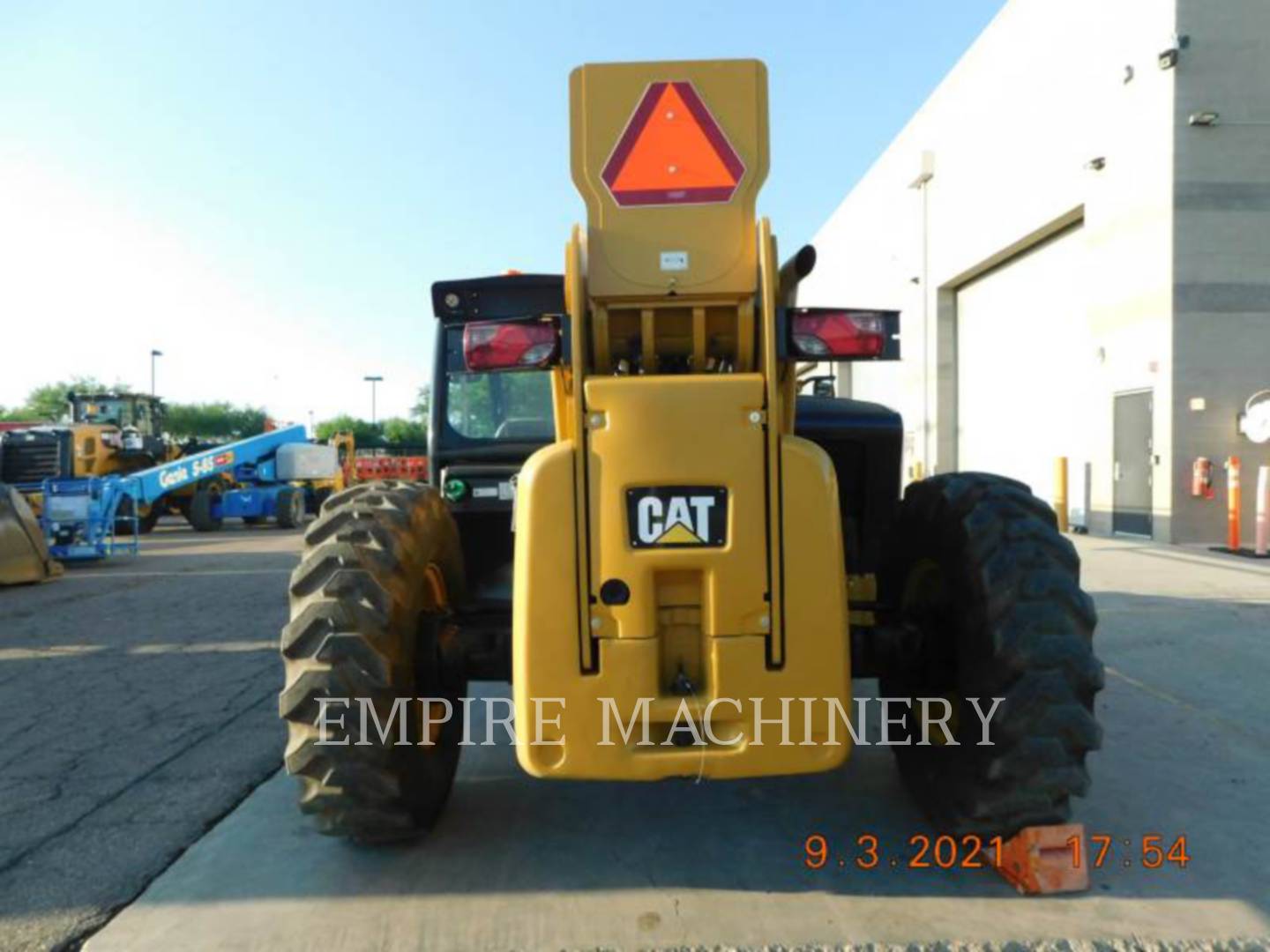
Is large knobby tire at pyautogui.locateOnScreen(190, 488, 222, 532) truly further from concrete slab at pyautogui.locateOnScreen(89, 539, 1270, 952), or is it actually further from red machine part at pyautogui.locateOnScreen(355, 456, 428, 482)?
concrete slab at pyautogui.locateOnScreen(89, 539, 1270, 952)

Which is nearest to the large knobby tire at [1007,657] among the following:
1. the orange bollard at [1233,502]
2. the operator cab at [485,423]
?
the operator cab at [485,423]

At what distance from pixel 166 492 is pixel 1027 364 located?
57.4 feet

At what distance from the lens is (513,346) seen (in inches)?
115

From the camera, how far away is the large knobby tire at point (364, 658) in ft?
9.40

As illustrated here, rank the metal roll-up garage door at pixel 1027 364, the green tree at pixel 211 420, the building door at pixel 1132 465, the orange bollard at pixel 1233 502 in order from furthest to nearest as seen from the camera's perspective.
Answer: the green tree at pixel 211 420 < the metal roll-up garage door at pixel 1027 364 < the building door at pixel 1132 465 < the orange bollard at pixel 1233 502

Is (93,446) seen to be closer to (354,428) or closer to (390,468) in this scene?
(390,468)

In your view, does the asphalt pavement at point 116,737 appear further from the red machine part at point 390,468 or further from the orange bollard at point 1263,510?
the red machine part at point 390,468

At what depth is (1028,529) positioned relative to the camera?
2.93 m

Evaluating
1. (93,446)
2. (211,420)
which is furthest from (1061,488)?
(211,420)

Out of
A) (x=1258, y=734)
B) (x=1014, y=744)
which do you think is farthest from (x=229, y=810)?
(x=1258, y=734)

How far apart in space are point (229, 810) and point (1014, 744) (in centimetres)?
308

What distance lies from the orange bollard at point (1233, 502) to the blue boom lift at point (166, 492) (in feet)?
53.1

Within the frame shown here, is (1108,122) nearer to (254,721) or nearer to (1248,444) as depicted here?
(1248,444)
